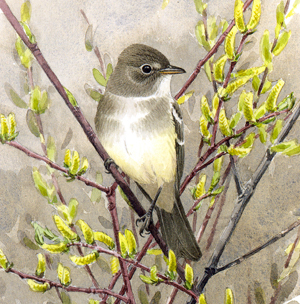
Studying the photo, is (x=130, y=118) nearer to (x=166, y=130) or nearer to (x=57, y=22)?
(x=166, y=130)

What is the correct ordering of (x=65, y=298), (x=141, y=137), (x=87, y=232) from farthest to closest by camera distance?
1. (x=65, y=298)
2. (x=141, y=137)
3. (x=87, y=232)

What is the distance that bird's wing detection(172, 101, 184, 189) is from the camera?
27.2 inches

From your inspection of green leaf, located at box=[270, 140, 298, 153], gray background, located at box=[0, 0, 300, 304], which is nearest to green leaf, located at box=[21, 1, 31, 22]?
gray background, located at box=[0, 0, 300, 304]

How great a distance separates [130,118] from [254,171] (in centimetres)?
29

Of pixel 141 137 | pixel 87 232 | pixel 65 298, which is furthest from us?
pixel 65 298

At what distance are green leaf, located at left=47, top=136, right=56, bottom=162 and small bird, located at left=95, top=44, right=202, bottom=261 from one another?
103 mm

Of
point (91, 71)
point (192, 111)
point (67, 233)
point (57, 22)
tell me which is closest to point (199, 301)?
point (67, 233)

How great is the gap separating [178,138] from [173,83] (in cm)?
12

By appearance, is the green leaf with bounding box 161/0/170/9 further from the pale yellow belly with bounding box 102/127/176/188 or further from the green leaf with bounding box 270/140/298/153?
the green leaf with bounding box 270/140/298/153

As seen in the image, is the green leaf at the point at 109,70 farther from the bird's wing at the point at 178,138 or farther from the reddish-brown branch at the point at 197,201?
the reddish-brown branch at the point at 197,201

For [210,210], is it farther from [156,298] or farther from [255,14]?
[255,14]

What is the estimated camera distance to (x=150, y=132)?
662 mm

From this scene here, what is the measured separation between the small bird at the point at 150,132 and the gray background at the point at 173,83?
0.16ft

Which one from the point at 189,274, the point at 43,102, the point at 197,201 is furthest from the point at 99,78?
the point at 189,274
